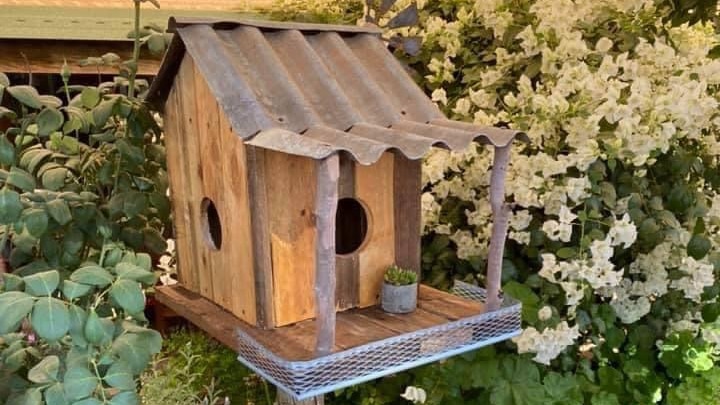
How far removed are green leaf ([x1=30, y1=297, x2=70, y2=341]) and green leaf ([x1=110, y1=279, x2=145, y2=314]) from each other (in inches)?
3.0

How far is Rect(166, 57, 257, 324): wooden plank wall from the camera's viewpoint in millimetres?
1091

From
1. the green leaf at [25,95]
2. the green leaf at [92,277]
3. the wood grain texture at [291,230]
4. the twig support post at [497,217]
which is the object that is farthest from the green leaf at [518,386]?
the green leaf at [25,95]

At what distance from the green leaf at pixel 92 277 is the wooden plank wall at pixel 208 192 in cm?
23

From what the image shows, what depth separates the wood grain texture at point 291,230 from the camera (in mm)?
1069

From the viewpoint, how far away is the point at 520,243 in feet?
5.04

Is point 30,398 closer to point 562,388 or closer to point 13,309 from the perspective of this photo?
point 13,309

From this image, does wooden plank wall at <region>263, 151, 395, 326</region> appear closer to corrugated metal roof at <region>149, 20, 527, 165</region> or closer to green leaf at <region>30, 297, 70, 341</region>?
corrugated metal roof at <region>149, 20, 527, 165</region>

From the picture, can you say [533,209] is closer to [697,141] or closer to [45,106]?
[697,141]

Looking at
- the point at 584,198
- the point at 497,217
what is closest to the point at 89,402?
the point at 497,217

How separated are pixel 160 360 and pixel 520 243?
1062 mm

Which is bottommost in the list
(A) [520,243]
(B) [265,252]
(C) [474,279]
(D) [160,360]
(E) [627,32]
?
(D) [160,360]

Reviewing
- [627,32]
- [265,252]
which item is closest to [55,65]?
[265,252]

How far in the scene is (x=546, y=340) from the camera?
1.41 metres

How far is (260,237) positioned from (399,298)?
28cm
